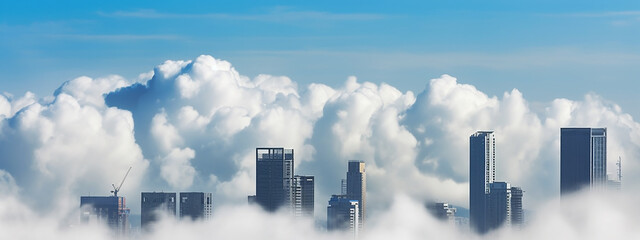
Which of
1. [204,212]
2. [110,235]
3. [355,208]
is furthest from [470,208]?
[110,235]

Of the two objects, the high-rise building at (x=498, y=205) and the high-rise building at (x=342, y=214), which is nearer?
the high-rise building at (x=342, y=214)

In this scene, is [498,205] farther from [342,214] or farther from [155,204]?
[155,204]

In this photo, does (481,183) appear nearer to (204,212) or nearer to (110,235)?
(204,212)

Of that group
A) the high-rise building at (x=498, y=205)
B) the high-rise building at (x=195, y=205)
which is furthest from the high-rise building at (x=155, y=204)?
the high-rise building at (x=498, y=205)

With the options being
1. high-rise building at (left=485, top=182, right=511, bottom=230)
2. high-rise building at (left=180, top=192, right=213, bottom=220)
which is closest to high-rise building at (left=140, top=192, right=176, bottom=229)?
high-rise building at (left=180, top=192, right=213, bottom=220)

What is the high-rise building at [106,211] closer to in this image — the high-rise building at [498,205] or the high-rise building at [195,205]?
the high-rise building at [195,205]

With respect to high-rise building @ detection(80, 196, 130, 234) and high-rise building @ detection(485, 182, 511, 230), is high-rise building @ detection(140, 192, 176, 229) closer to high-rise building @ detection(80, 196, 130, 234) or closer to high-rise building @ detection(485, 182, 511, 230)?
high-rise building @ detection(80, 196, 130, 234)
